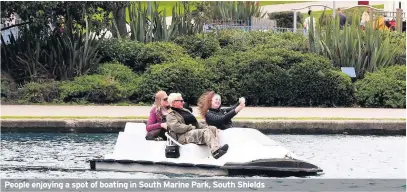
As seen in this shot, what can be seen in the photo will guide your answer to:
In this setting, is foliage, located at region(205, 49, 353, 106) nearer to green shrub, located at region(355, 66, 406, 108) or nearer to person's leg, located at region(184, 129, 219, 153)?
green shrub, located at region(355, 66, 406, 108)

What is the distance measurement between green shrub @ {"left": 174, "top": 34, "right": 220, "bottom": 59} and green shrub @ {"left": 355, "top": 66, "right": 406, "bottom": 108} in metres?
3.70

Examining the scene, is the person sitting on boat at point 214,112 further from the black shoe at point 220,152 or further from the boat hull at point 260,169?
the boat hull at point 260,169

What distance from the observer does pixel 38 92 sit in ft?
89.9

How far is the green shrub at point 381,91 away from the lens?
27719 mm

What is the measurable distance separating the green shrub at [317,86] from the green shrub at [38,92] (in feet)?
16.5

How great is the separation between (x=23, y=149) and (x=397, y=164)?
19.9ft

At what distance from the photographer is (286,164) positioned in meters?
18.2

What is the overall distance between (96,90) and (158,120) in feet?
26.2

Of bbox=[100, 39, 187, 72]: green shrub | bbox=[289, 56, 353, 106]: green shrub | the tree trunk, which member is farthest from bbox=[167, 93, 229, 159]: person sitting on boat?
the tree trunk

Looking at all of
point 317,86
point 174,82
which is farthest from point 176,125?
point 317,86

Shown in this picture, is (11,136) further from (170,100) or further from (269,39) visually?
(269,39)

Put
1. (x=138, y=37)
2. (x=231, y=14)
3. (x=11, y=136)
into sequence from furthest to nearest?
(x=231, y=14)
(x=138, y=37)
(x=11, y=136)

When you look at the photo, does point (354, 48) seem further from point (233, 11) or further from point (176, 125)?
point (233, 11)

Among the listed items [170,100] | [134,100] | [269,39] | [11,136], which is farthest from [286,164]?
[269,39]
